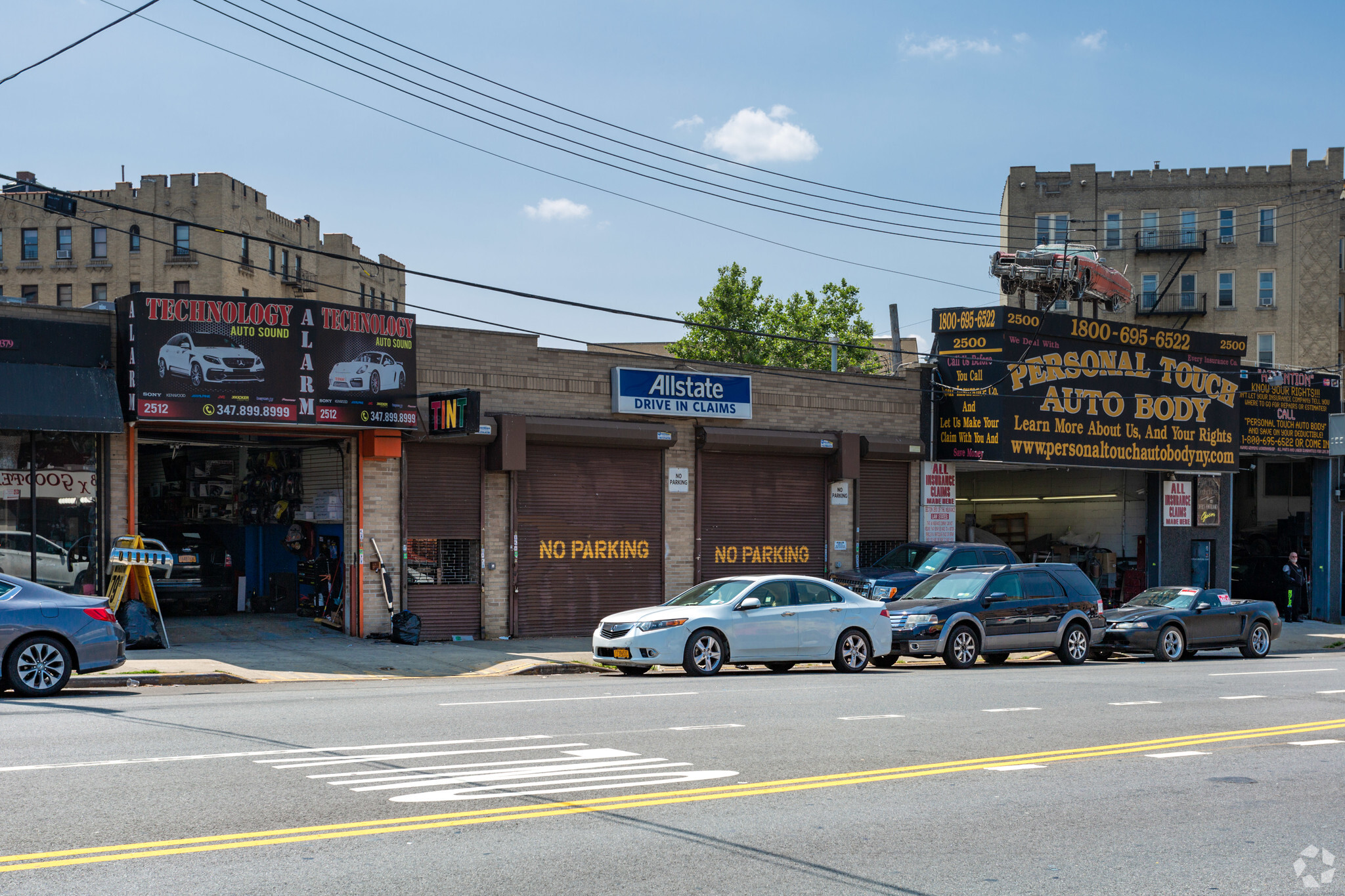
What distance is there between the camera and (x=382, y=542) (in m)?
20.9

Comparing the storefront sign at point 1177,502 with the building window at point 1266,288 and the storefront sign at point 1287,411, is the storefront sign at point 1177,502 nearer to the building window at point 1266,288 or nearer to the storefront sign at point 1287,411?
the storefront sign at point 1287,411

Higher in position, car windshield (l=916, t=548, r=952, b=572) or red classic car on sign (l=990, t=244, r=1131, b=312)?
red classic car on sign (l=990, t=244, r=1131, b=312)

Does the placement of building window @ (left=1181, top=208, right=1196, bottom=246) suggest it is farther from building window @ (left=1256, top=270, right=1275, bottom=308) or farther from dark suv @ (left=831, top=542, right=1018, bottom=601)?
dark suv @ (left=831, top=542, right=1018, bottom=601)

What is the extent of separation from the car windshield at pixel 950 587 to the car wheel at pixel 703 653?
4.48 m

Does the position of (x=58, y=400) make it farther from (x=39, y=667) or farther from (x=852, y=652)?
(x=852, y=652)

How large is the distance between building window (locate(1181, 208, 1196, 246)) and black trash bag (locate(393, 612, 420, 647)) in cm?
4566

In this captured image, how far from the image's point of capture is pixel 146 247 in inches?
2394

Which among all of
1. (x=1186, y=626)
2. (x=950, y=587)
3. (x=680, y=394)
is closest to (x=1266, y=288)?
(x=1186, y=626)

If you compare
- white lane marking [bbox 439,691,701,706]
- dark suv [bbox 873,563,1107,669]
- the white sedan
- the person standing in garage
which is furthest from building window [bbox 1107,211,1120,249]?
white lane marking [bbox 439,691,701,706]

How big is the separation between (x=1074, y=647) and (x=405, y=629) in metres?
10.7

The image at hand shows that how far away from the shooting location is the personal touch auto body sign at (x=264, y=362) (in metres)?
18.6

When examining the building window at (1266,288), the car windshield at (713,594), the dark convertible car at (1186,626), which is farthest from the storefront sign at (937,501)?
the building window at (1266,288)

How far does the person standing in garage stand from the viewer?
31.0 metres

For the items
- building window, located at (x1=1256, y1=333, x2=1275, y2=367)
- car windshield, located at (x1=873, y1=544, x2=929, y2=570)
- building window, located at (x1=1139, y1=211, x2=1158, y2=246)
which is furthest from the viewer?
building window, located at (x1=1139, y1=211, x2=1158, y2=246)
